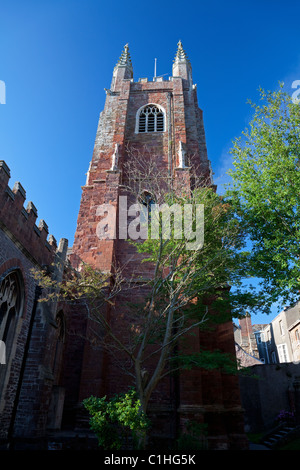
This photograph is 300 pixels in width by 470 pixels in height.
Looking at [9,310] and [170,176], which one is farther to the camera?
[170,176]

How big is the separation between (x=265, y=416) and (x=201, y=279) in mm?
19925

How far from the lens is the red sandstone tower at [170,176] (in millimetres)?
13414

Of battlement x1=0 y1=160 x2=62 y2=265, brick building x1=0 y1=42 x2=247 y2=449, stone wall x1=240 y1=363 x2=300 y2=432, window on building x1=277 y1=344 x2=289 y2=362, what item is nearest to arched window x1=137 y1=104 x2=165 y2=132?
brick building x1=0 y1=42 x2=247 y2=449

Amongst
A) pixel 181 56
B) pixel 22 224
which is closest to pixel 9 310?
pixel 22 224

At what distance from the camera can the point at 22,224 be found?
1147 cm

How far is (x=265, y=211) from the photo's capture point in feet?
39.2

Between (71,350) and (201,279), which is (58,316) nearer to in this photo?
(71,350)

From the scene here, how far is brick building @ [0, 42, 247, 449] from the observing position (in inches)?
427

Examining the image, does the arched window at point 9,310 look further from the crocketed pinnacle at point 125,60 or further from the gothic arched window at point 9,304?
the crocketed pinnacle at point 125,60

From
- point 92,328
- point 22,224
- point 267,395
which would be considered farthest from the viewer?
point 267,395

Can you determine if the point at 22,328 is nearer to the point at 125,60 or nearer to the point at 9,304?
the point at 9,304

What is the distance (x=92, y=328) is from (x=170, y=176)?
9.83 m

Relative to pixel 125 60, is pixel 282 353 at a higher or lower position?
lower
